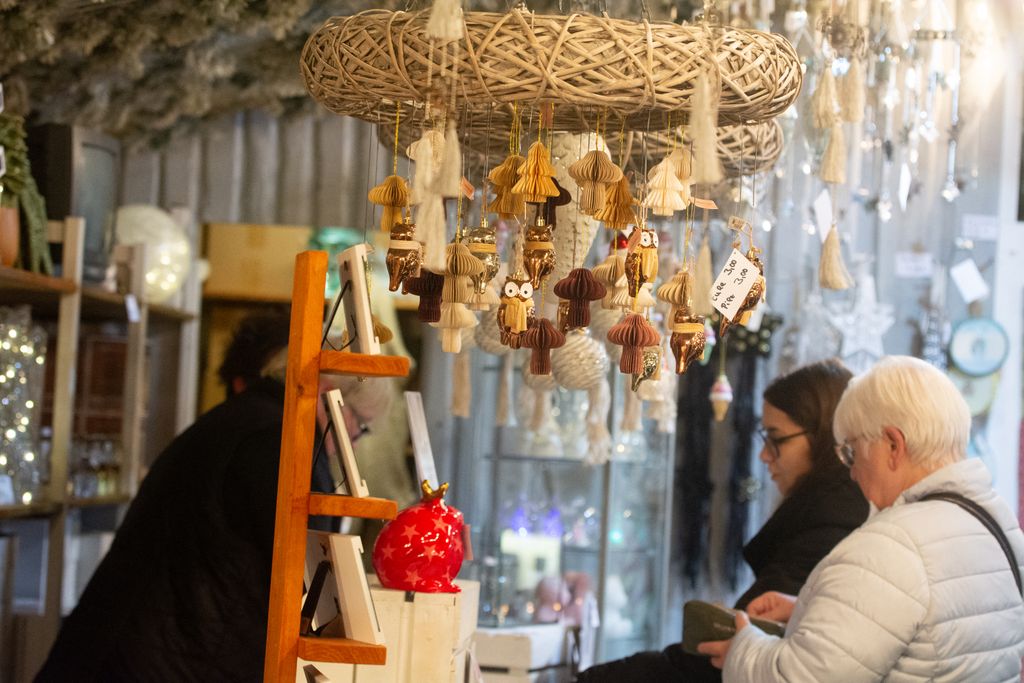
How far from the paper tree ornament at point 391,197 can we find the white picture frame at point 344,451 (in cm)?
32

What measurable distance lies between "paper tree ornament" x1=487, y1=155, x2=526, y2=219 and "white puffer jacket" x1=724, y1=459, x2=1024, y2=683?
0.74 meters

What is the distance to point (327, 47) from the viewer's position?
1762 mm

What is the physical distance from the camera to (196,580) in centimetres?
238

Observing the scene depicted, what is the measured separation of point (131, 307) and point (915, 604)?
263cm

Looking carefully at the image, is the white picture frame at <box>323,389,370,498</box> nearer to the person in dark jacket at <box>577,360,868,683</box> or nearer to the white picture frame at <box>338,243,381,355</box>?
the white picture frame at <box>338,243,381,355</box>

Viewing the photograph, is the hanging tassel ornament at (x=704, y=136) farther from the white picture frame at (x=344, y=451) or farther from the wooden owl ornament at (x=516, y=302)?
the white picture frame at (x=344, y=451)

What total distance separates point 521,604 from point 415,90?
2357 mm

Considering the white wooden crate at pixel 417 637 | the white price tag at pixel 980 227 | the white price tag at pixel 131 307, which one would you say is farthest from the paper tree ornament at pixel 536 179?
the white price tag at pixel 980 227

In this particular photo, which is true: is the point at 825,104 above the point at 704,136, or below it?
above

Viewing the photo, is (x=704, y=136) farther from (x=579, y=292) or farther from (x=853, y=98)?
(x=853, y=98)

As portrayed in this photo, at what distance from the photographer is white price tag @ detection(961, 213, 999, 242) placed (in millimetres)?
4398

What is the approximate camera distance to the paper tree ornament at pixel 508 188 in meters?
1.78

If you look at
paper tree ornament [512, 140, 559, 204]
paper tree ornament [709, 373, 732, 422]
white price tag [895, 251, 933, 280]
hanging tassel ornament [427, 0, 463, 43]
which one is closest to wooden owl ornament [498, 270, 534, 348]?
paper tree ornament [512, 140, 559, 204]

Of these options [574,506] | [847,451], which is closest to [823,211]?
[847,451]
